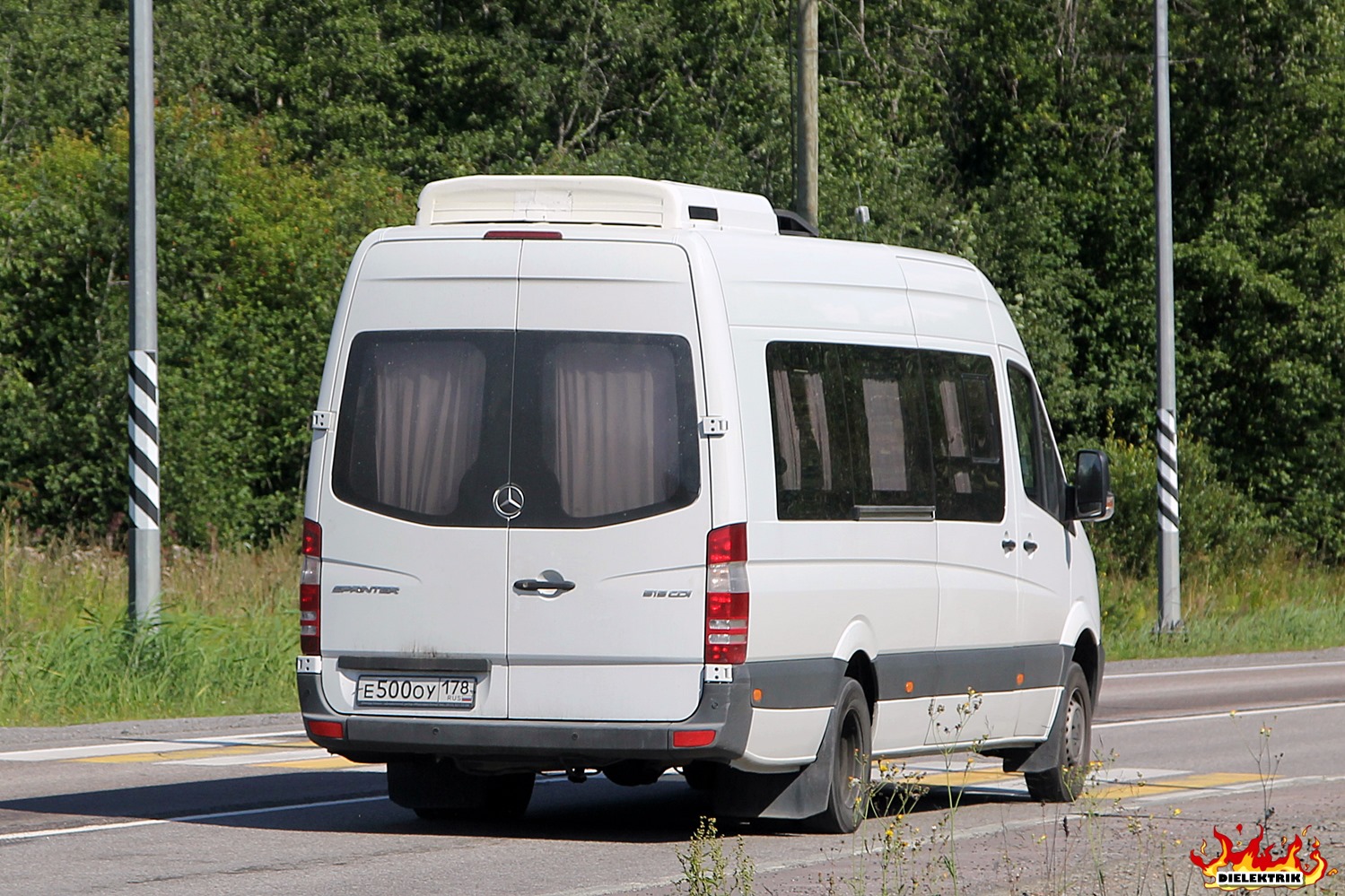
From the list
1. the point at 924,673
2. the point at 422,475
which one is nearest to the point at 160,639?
the point at 422,475

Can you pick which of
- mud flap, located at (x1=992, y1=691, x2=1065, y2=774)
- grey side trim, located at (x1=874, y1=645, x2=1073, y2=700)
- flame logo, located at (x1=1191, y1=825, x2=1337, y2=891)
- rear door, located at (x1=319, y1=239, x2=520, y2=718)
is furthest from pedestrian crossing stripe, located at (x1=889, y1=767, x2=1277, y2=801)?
flame logo, located at (x1=1191, y1=825, x2=1337, y2=891)

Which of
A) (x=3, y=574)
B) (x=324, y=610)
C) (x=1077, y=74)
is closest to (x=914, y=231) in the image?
(x=1077, y=74)

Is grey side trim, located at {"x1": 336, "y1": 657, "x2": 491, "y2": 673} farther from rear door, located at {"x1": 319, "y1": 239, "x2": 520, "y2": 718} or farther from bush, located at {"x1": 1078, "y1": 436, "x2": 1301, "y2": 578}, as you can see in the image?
bush, located at {"x1": 1078, "y1": 436, "x2": 1301, "y2": 578}

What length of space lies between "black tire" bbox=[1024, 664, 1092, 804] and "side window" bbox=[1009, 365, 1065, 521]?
91 cm

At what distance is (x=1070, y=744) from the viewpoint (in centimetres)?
1174

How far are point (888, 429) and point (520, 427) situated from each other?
184 cm

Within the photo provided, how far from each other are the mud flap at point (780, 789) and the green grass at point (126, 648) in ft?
23.7

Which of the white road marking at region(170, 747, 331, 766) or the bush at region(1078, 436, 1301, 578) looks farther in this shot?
the bush at region(1078, 436, 1301, 578)

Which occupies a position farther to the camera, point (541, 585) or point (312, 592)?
point (312, 592)

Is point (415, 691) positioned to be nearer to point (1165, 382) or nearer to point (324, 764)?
point (324, 764)

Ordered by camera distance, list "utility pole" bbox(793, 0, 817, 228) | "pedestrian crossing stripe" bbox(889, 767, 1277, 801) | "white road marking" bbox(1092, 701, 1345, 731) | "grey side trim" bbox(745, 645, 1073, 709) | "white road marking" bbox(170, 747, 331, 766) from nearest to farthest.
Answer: "grey side trim" bbox(745, 645, 1073, 709) < "pedestrian crossing stripe" bbox(889, 767, 1277, 801) < "white road marking" bbox(170, 747, 331, 766) < "white road marking" bbox(1092, 701, 1345, 731) < "utility pole" bbox(793, 0, 817, 228)

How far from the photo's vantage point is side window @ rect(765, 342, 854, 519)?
9.48m

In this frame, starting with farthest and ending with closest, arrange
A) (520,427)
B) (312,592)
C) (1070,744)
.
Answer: (1070,744) < (312,592) < (520,427)

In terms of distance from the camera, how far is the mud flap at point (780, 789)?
9.62 meters
